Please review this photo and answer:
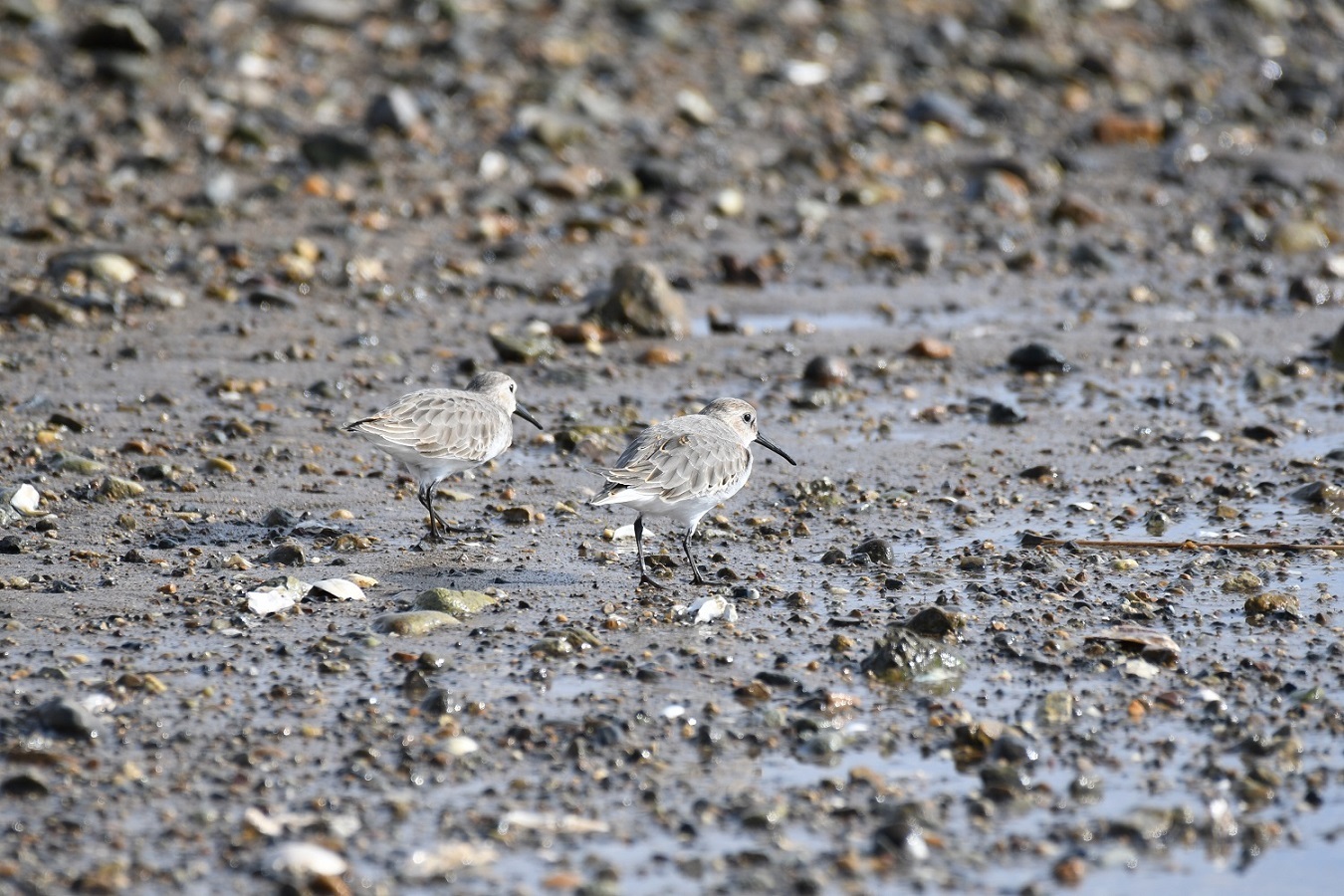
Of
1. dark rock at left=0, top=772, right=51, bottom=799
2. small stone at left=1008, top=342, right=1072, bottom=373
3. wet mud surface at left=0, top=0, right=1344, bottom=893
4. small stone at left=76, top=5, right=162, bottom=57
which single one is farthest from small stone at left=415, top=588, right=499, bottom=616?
small stone at left=76, top=5, right=162, bottom=57

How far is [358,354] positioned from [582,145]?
5658 millimetres

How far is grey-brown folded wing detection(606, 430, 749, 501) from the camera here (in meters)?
7.64

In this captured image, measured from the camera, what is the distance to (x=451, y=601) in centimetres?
721

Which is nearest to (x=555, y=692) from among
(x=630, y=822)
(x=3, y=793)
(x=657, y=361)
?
(x=630, y=822)

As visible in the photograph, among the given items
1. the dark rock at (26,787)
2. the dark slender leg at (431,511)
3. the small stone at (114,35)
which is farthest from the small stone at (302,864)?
the small stone at (114,35)

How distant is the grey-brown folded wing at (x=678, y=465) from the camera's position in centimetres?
764

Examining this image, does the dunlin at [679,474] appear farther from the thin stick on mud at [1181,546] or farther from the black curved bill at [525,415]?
the thin stick on mud at [1181,546]

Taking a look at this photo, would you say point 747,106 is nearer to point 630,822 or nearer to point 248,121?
point 248,121

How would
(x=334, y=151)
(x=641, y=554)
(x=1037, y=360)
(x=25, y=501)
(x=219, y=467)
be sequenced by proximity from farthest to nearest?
1. (x=334, y=151)
2. (x=1037, y=360)
3. (x=219, y=467)
4. (x=25, y=501)
5. (x=641, y=554)

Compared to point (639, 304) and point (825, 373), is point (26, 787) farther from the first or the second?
point (639, 304)

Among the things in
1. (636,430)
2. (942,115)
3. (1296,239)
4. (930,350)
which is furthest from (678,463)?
(942,115)

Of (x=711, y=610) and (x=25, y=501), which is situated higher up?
(x=711, y=610)

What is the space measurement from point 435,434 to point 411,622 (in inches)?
63.6

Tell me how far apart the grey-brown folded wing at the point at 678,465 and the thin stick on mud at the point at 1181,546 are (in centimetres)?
158
